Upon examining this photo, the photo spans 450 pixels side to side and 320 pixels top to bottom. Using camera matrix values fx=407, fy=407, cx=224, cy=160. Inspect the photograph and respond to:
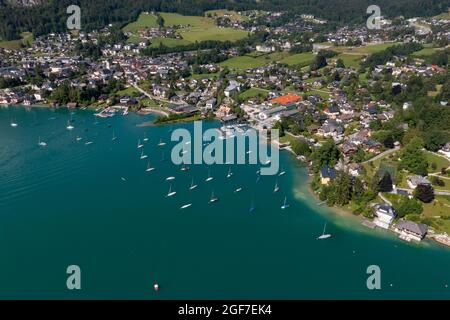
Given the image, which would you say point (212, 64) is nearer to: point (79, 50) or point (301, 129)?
point (79, 50)

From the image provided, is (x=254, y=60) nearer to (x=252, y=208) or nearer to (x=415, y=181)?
(x=415, y=181)

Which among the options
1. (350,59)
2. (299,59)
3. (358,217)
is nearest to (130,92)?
(299,59)

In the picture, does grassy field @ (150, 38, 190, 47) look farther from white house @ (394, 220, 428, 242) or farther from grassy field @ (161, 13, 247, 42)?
white house @ (394, 220, 428, 242)

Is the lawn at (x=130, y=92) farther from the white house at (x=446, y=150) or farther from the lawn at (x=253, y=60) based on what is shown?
the white house at (x=446, y=150)

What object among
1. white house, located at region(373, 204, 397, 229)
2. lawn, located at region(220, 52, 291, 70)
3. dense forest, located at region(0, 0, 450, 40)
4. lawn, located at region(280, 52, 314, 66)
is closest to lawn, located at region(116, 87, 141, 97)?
lawn, located at region(220, 52, 291, 70)

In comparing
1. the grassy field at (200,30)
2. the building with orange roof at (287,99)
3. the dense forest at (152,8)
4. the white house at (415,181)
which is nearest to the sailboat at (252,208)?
the white house at (415,181)

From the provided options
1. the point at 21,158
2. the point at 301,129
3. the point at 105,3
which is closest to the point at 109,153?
the point at 21,158

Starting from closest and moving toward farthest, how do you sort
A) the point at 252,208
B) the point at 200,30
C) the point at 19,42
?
1. the point at 252,208
2. the point at 19,42
3. the point at 200,30
